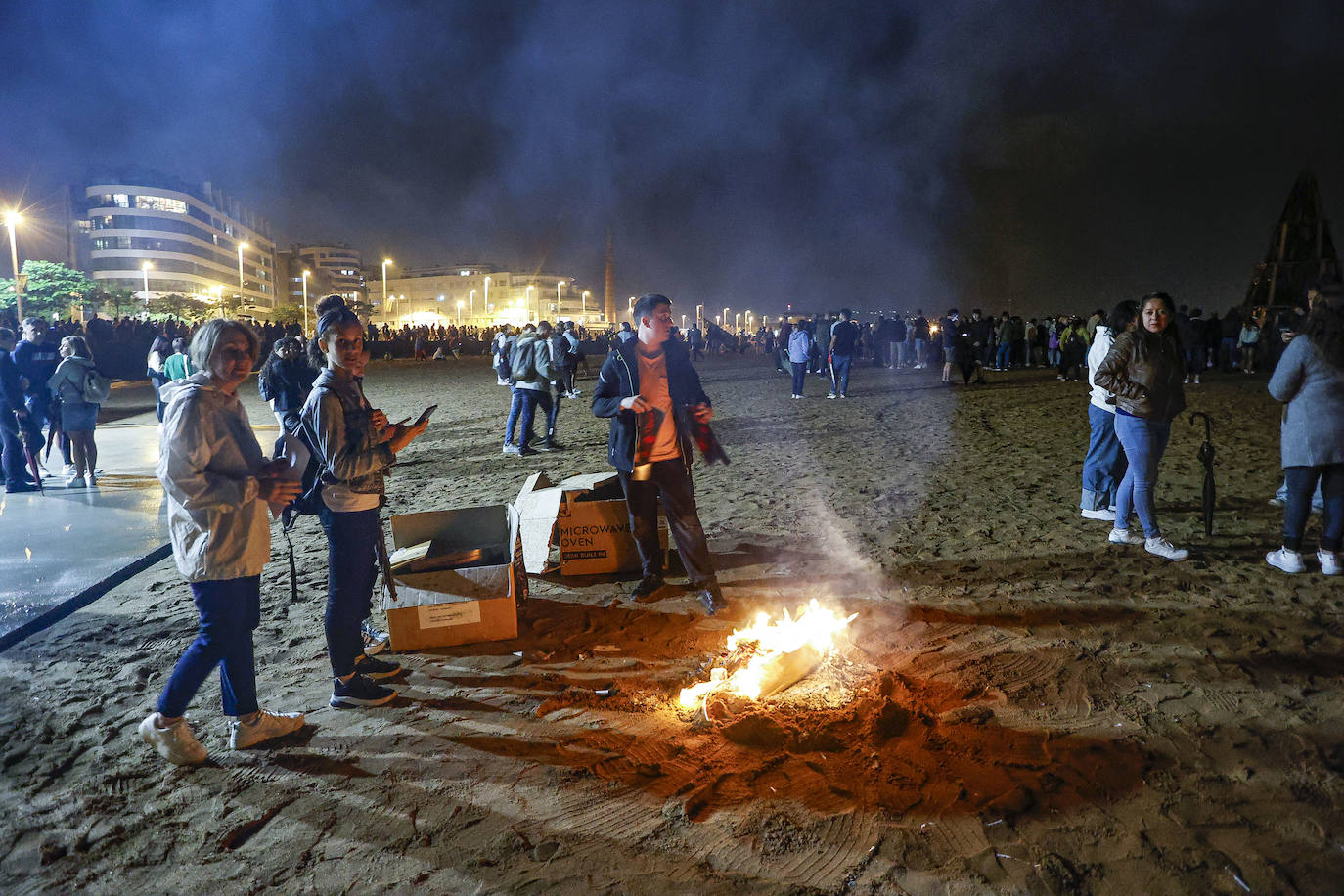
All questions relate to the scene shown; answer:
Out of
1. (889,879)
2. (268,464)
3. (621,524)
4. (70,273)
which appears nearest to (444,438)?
(621,524)

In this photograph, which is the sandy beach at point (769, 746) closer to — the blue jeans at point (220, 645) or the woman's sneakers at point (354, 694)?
the woman's sneakers at point (354, 694)

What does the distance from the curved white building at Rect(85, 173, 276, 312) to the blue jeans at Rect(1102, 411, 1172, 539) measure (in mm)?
100796

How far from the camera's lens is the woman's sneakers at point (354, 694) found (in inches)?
148

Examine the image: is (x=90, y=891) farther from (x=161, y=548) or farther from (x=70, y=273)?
(x=70, y=273)

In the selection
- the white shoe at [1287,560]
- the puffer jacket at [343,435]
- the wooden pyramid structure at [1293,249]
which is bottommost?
the white shoe at [1287,560]

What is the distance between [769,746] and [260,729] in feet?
7.69

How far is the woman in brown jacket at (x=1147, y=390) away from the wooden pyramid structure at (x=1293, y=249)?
76.5 metres

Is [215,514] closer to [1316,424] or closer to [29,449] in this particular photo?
[1316,424]

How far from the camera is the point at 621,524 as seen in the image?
5.63 metres

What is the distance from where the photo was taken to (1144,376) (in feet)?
17.4

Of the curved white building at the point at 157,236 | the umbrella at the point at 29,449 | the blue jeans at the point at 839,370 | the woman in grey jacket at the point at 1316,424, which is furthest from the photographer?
the curved white building at the point at 157,236

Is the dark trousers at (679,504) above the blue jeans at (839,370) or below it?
below

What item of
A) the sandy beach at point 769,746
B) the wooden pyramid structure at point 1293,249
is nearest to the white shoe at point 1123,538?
the sandy beach at point 769,746

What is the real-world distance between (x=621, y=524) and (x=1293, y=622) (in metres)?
4.31
